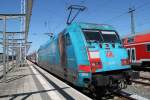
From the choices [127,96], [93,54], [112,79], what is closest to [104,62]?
[93,54]

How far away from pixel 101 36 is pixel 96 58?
135 centimetres

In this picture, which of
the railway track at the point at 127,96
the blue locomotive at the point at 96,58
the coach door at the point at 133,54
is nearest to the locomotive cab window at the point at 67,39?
the blue locomotive at the point at 96,58

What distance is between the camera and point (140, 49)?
19875 millimetres

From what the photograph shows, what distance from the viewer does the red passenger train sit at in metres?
19.1

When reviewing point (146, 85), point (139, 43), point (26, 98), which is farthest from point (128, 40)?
point (26, 98)

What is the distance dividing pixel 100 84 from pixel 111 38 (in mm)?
2531

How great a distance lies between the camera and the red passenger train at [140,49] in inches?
751

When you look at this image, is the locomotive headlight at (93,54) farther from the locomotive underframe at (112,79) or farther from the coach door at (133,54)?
the coach door at (133,54)

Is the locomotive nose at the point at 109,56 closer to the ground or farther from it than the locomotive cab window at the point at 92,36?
closer to the ground

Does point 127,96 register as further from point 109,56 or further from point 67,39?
point 67,39

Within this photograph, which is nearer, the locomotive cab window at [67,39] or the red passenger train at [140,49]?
the locomotive cab window at [67,39]

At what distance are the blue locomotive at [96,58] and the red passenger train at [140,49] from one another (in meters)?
9.79

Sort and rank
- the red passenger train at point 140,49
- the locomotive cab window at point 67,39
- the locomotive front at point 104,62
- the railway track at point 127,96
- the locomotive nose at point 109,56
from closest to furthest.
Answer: the locomotive front at point 104,62 → the railway track at point 127,96 → the locomotive nose at point 109,56 → the locomotive cab window at point 67,39 → the red passenger train at point 140,49

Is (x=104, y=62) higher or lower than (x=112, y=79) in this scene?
higher
